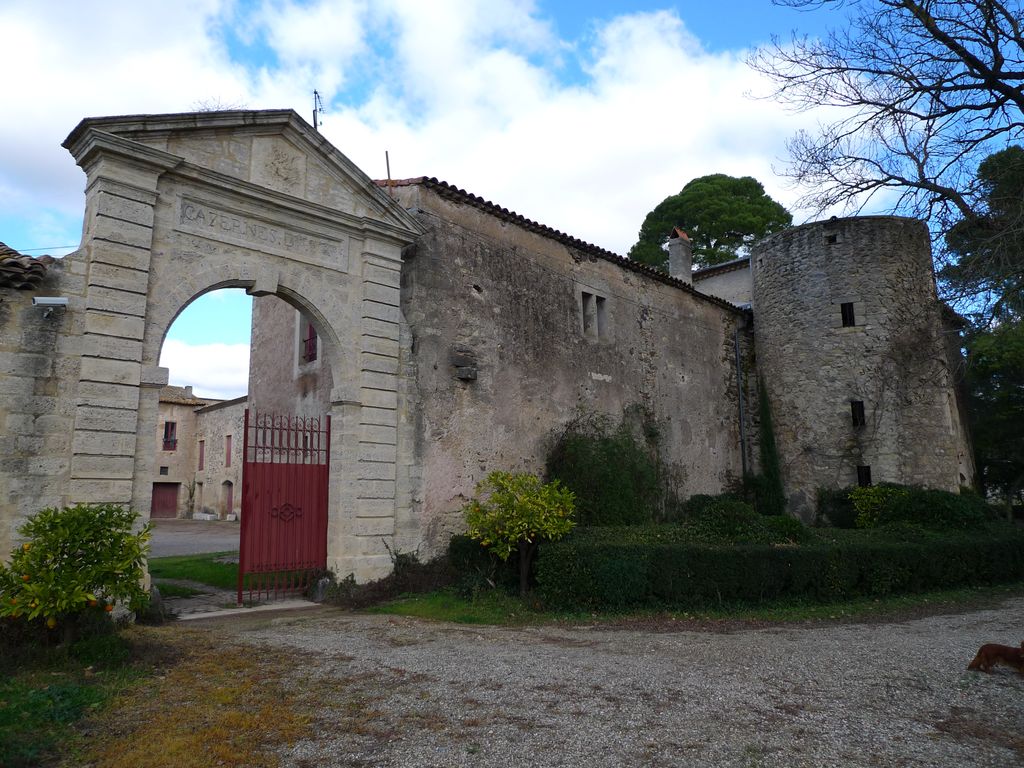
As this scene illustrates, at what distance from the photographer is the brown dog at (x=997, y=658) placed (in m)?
5.35

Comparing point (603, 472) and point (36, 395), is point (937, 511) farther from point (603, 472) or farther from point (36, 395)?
point (36, 395)

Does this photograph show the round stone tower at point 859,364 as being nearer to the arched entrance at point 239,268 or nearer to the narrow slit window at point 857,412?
the narrow slit window at point 857,412

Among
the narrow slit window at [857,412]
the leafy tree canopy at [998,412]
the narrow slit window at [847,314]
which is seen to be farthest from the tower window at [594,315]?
the leafy tree canopy at [998,412]

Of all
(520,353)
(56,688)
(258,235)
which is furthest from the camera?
(520,353)

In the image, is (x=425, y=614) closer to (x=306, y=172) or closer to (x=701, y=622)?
(x=701, y=622)

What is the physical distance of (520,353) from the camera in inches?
460

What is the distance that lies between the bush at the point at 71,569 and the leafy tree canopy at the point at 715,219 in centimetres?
2479

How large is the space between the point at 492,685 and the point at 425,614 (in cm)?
325

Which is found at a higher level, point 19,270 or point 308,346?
point 308,346

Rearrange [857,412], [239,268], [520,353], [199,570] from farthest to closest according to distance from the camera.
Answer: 1. [857,412]
2. [520,353]
3. [199,570]
4. [239,268]

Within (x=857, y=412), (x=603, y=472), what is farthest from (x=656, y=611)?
(x=857, y=412)

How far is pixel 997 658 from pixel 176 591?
9.20 m

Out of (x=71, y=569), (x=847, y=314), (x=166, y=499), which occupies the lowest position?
(x=71, y=569)

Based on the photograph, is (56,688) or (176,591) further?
(176,591)
